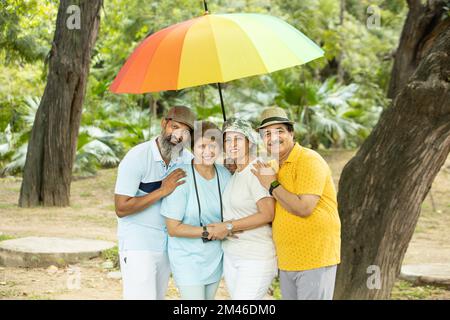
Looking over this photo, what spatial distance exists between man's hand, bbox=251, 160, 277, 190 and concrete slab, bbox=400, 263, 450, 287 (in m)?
4.95

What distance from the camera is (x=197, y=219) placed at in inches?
161

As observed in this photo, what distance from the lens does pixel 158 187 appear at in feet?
14.0

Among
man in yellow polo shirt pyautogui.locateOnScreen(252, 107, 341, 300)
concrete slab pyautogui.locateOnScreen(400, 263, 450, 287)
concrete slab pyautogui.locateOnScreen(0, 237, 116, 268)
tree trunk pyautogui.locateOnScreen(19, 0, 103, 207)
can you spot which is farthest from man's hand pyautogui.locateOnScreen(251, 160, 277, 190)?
tree trunk pyautogui.locateOnScreen(19, 0, 103, 207)

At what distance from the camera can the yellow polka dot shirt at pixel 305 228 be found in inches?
158

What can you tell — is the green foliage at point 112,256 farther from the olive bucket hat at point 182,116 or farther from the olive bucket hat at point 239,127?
the olive bucket hat at point 239,127

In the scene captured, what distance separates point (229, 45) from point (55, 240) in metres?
5.68

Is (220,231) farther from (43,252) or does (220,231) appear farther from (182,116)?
(43,252)

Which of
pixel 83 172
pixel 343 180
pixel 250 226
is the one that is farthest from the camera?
pixel 83 172

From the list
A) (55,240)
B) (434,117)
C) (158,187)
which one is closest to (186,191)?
(158,187)

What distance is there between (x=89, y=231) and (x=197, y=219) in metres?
6.91

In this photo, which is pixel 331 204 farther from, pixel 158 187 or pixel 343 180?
pixel 343 180

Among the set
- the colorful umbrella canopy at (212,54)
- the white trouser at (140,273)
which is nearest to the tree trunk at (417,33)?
the colorful umbrella canopy at (212,54)

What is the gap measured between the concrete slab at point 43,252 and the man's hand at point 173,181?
182 inches

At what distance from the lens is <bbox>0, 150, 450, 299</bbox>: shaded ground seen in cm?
748
